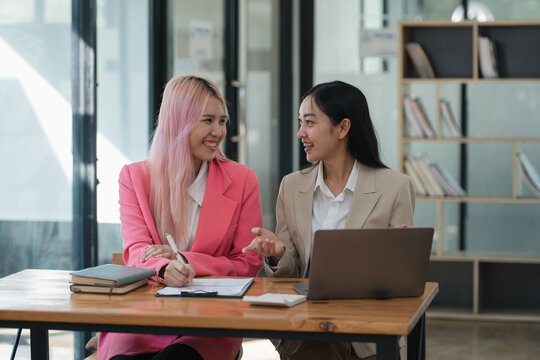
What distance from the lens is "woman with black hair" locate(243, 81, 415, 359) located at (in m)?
2.57

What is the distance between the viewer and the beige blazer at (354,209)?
2549 millimetres

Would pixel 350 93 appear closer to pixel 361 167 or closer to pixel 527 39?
pixel 361 167

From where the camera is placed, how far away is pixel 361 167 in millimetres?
2646

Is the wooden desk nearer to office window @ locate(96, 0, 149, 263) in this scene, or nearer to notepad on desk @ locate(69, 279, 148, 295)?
notepad on desk @ locate(69, 279, 148, 295)

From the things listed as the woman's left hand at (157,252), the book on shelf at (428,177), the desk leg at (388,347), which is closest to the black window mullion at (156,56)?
the book on shelf at (428,177)

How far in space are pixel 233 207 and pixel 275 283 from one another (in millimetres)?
453

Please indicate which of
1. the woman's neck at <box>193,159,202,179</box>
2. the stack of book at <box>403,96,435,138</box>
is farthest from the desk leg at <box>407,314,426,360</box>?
the stack of book at <box>403,96,435,138</box>

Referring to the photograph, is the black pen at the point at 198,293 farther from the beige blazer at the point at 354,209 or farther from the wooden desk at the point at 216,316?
the beige blazer at the point at 354,209

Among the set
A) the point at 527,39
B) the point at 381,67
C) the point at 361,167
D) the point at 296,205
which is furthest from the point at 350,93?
the point at 381,67

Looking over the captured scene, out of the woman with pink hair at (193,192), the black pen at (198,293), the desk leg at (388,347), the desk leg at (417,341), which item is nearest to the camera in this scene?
the desk leg at (388,347)

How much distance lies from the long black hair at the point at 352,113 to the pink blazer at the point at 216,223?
364 mm

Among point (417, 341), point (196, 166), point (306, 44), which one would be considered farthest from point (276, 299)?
point (306, 44)

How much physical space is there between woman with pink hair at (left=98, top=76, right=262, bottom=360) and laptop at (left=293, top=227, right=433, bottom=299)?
22.9 inches

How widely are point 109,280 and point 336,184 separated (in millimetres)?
919
